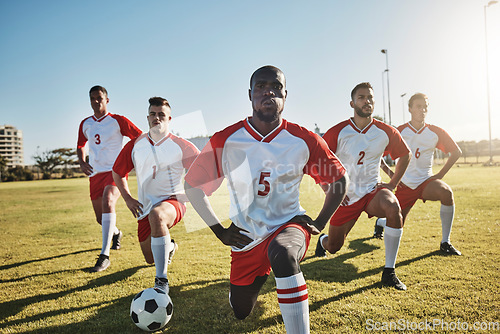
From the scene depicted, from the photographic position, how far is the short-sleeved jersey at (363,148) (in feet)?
16.5

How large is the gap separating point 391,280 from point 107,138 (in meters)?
5.86

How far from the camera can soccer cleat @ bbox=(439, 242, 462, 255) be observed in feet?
18.1

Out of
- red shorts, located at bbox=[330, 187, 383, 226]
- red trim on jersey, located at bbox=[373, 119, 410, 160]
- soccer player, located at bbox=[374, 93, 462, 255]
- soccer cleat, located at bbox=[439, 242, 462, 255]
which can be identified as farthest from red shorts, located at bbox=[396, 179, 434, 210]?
red shorts, located at bbox=[330, 187, 383, 226]

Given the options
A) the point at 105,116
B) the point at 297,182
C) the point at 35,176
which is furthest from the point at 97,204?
the point at 35,176

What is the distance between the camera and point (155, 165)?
4.97 m

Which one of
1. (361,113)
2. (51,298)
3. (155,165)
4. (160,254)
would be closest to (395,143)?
(361,113)

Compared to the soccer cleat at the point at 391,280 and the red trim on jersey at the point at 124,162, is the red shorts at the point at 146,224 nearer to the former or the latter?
the red trim on jersey at the point at 124,162

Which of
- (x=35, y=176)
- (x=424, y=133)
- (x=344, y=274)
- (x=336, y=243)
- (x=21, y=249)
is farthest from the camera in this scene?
(x=35, y=176)

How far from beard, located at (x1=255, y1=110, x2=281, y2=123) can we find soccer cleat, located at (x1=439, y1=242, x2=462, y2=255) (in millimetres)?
4478

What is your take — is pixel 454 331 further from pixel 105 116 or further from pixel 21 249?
pixel 21 249

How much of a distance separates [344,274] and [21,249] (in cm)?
720

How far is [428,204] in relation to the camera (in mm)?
11422

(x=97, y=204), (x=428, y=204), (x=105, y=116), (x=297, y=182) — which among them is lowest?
(x=428, y=204)

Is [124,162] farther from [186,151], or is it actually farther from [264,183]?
[264,183]
